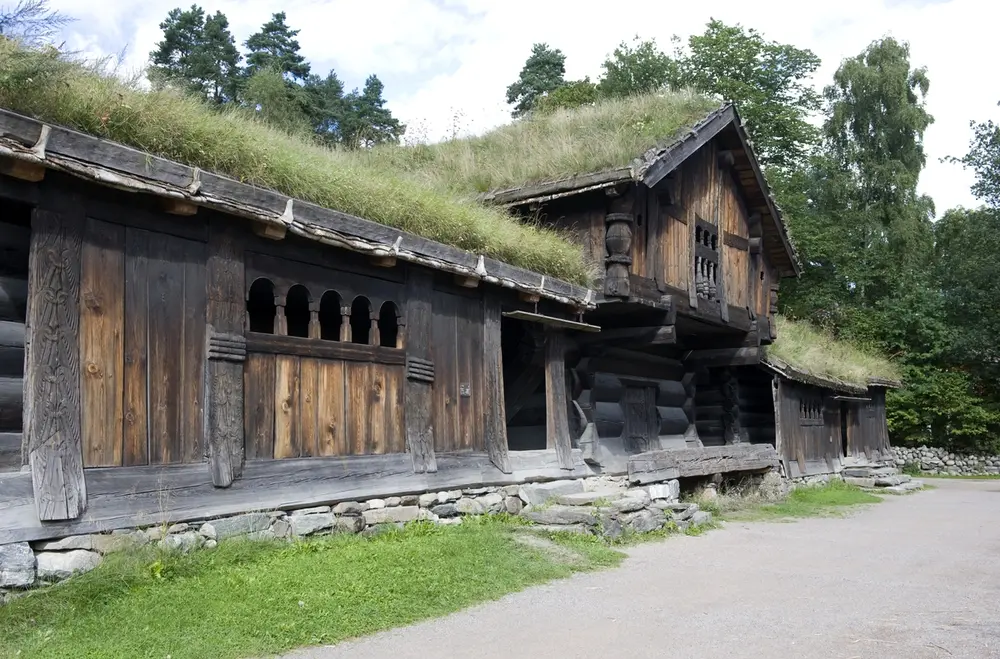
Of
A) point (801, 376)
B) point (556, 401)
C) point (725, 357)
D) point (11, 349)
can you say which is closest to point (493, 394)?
point (556, 401)

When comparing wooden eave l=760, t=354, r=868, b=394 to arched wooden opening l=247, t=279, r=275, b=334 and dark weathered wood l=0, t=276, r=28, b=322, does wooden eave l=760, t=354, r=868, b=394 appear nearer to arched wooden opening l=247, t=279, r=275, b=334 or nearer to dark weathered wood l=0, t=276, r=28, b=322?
arched wooden opening l=247, t=279, r=275, b=334

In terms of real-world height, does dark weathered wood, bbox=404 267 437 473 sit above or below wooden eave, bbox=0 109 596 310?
below

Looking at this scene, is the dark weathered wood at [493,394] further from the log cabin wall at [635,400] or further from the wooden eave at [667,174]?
the log cabin wall at [635,400]

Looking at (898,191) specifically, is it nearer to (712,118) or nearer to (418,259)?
(712,118)

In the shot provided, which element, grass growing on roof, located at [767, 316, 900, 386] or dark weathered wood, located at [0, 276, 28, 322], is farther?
grass growing on roof, located at [767, 316, 900, 386]

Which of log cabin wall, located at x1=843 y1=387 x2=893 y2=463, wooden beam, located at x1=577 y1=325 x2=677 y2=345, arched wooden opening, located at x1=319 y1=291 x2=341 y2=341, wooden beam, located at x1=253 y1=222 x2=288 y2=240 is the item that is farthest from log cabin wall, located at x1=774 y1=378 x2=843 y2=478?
wooden beam, located at x1=253 y1=222 x2=288 y2=240

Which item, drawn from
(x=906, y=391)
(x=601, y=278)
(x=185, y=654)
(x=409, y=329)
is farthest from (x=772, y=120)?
(x=185, y=654)

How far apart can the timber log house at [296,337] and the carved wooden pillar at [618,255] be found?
0.03 m

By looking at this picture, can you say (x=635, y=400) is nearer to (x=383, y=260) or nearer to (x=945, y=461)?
(x=383, y=260)

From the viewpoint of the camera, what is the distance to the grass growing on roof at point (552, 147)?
1338 centimetres

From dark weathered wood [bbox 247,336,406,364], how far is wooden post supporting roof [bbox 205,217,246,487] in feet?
1.03

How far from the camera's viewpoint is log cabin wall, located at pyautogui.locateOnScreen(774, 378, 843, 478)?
19.7 m

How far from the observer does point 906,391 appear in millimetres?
31734

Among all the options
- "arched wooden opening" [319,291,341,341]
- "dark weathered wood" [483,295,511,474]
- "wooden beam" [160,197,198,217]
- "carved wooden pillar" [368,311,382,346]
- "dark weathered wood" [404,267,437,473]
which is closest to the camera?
"wooden beam" [160,197,198,217]
